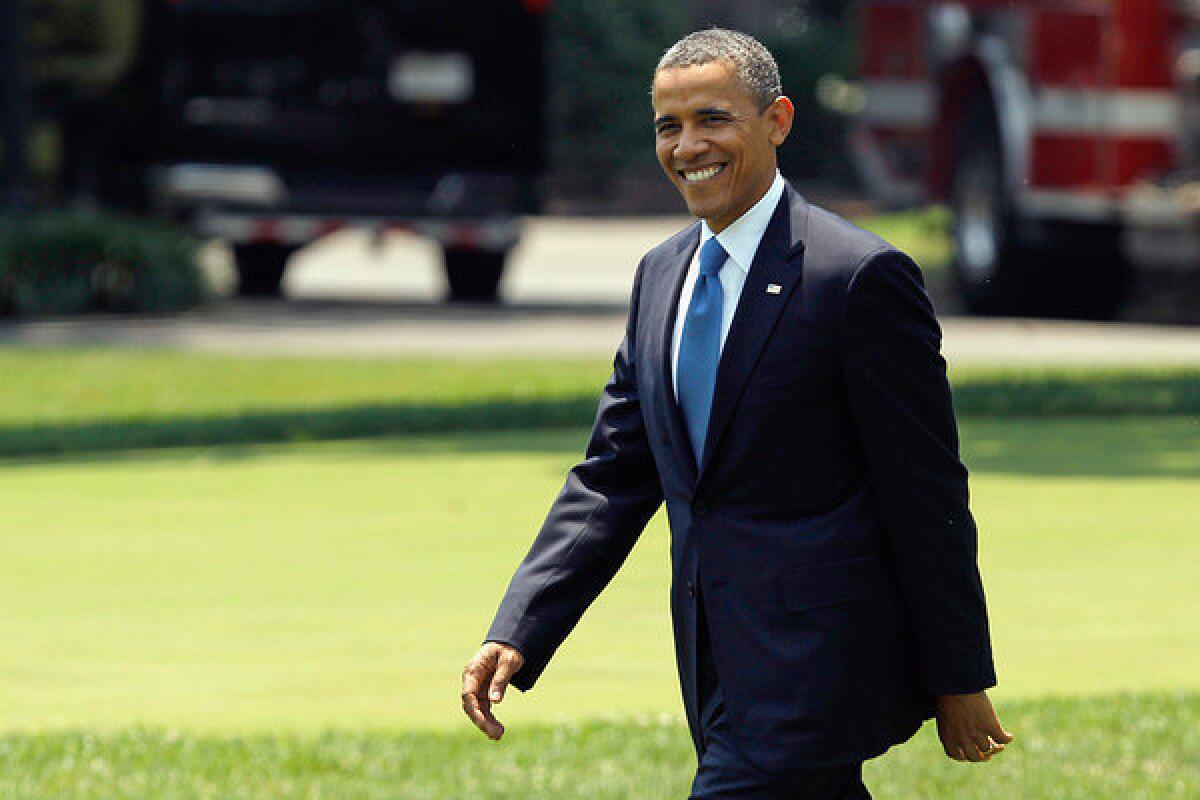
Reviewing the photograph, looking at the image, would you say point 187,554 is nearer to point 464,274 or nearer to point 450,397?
point 450,397

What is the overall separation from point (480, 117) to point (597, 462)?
16.4 metres

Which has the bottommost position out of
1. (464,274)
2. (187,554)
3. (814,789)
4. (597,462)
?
(464,274)

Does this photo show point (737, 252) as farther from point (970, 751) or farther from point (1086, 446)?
point (1086, 446)

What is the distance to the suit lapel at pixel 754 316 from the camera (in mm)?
4117

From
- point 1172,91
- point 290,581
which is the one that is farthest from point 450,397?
point 290,581

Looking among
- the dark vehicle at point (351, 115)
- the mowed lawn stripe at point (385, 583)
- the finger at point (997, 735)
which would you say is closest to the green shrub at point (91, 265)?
the dark vehicle at point (351, 115)

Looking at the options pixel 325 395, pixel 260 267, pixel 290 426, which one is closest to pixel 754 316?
pixel 290 426

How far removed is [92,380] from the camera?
53.2 ft

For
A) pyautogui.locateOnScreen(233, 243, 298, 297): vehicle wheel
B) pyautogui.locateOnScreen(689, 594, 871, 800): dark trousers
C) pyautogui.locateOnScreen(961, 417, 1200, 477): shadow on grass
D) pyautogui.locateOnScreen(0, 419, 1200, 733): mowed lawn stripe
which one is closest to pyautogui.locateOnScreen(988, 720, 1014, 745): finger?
pyautogui.locateOnScreen(689, 594, 871, 800): dark trousers

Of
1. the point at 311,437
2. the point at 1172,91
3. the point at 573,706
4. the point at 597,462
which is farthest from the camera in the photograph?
the point at 1172,91

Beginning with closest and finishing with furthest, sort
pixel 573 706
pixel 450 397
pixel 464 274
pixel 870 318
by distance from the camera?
1. pixel 870 318
2. pixel 573 706
3. pixel 450 397
4. pixel 464 274

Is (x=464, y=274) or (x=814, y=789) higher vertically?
(x=814, y=789)

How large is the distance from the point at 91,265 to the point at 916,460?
54.2ft

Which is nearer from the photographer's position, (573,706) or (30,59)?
(573,706)
